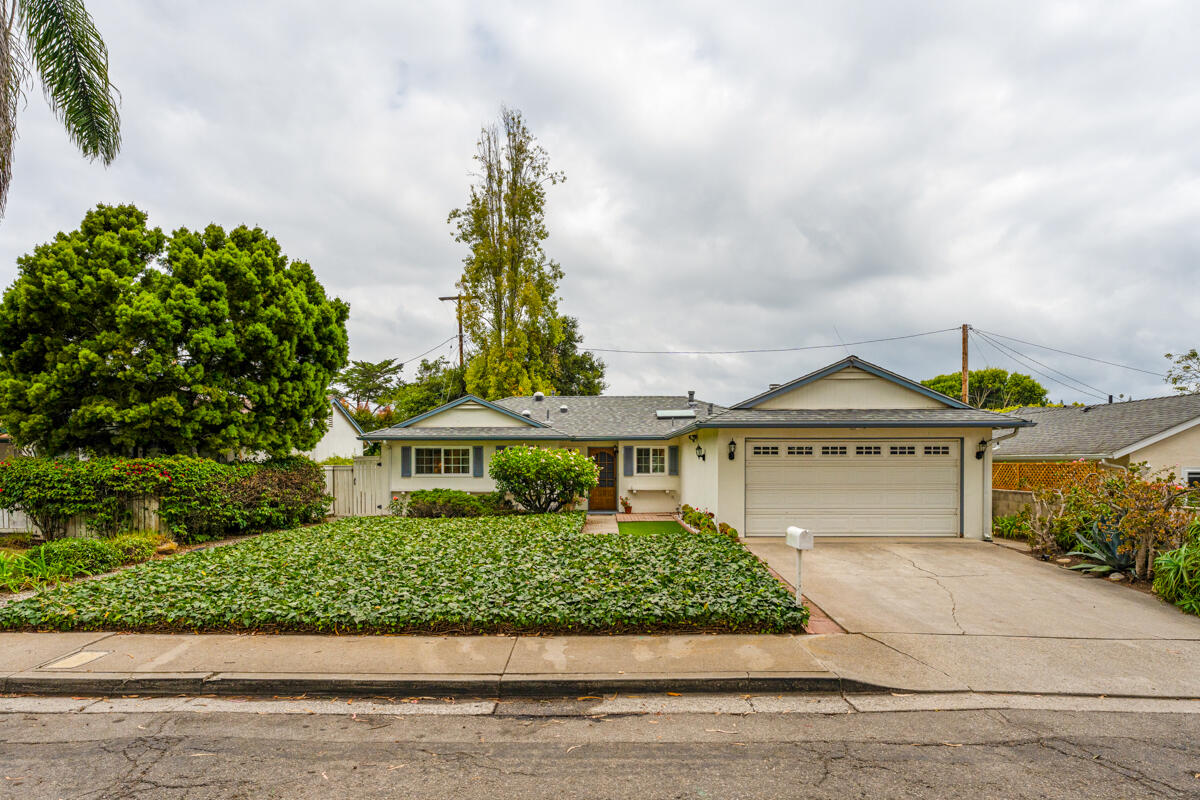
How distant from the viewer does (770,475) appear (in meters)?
11.3

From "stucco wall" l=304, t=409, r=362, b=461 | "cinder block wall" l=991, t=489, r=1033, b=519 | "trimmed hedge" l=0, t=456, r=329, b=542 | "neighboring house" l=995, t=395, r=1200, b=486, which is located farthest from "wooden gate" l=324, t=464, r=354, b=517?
"neighboring house" l=995, t=395, r=1200, b=486

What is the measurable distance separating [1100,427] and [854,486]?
35.9 ft

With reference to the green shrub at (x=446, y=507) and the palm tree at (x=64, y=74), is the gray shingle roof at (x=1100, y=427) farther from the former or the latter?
the palm tree at (x=64, y=74)

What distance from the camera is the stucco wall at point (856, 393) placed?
11.6m

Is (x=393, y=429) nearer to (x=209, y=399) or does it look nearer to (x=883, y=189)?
(x=209, y=399)

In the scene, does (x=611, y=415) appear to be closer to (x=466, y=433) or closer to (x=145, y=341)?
(x=466, y=433)

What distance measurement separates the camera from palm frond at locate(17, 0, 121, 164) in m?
7.22

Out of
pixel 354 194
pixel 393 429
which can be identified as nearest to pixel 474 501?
pixel 393 429

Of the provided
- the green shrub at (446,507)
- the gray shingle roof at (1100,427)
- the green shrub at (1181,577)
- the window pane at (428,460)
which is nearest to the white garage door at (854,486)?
the green shrub at (1181,577)

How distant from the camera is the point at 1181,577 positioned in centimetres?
650

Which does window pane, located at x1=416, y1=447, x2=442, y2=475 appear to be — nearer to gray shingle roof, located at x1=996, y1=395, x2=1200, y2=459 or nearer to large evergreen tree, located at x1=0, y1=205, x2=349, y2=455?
large evergreen tree, located at x1=0, y1=205, x2=349, y2=455

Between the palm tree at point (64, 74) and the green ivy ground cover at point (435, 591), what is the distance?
5.26 m

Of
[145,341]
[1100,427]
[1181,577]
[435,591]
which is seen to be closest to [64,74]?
[145,341]

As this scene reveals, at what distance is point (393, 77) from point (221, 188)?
5421mm
